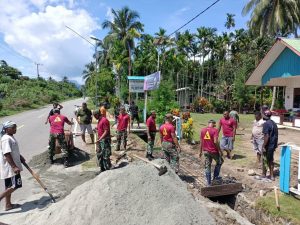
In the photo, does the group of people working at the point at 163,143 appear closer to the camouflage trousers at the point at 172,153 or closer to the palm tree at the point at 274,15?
the camouflage trousers at the point at 172,153

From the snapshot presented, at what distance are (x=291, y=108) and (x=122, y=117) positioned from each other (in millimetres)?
14470

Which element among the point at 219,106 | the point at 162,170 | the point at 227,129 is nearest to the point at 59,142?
the point at 162,170

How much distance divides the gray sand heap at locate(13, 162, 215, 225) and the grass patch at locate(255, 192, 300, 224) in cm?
160

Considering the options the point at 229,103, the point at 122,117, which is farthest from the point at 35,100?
the point at 122,117

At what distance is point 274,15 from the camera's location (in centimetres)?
3131

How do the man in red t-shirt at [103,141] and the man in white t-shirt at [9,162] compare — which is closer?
the man in white t-shirt at [9,162]

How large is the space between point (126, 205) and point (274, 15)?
2980 cm

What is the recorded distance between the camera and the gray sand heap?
5520 millimetres

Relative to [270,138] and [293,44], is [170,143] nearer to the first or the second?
[270,138]

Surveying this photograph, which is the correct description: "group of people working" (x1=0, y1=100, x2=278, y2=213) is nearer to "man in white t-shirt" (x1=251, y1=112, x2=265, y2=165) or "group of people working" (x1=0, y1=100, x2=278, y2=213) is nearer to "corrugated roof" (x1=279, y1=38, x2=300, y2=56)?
"man in white t-shirt" (x1=251, y1=112, x2=265, y2=165)

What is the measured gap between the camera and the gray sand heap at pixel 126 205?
18.1ft

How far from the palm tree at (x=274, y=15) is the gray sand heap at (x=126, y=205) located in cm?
2850

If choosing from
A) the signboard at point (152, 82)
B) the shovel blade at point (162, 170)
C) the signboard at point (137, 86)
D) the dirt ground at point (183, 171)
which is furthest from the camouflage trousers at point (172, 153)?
the signboard at point (137, 86)

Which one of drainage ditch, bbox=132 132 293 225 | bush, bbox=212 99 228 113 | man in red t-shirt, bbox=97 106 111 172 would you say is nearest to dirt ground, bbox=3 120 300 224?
drainage ditch, bbox=132 132 293 225
